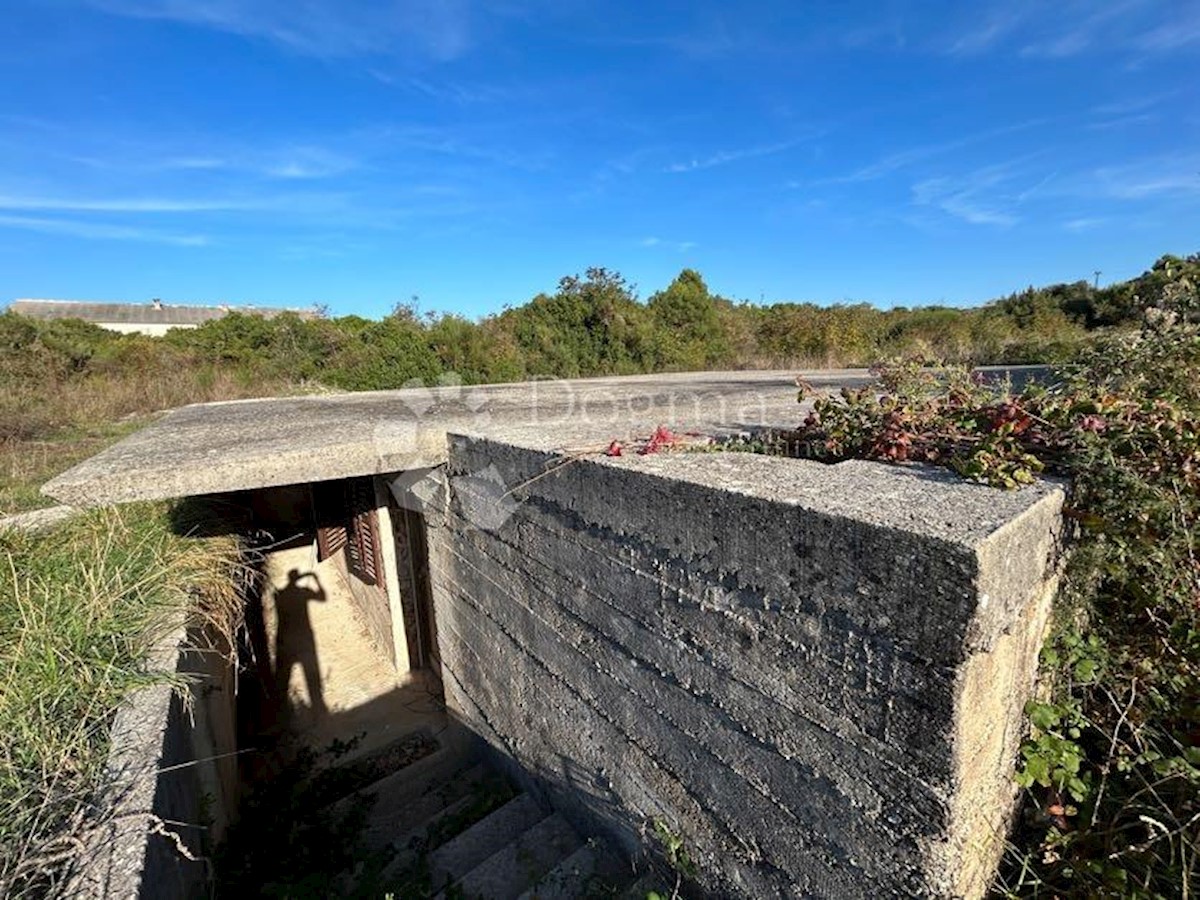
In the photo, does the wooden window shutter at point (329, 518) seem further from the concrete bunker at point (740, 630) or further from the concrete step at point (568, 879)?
the concrete step at point (568, 879)

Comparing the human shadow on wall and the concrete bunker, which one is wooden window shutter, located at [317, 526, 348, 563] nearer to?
the human shadow on wall

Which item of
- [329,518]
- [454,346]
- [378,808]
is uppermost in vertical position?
[454,346]

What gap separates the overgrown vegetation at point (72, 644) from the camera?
5.67 ft

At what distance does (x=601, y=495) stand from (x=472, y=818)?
305cm

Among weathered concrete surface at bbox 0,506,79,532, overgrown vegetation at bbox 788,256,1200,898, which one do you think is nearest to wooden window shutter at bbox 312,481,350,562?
weathered concrete surface at bbox 0,506,79,532

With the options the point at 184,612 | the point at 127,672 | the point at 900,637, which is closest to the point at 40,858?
the point at 127,672

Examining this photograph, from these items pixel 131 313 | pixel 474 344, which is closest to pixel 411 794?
pixel 474 344

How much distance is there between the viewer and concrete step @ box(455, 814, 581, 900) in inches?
125

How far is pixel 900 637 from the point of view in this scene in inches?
55.1

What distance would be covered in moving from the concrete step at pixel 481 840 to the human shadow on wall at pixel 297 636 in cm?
426

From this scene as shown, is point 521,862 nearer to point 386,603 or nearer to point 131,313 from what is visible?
point 386,603

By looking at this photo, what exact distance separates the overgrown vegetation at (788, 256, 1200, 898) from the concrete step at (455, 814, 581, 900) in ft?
8.04

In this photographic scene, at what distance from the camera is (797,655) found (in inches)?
66.6

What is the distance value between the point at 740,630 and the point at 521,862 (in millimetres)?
2476
